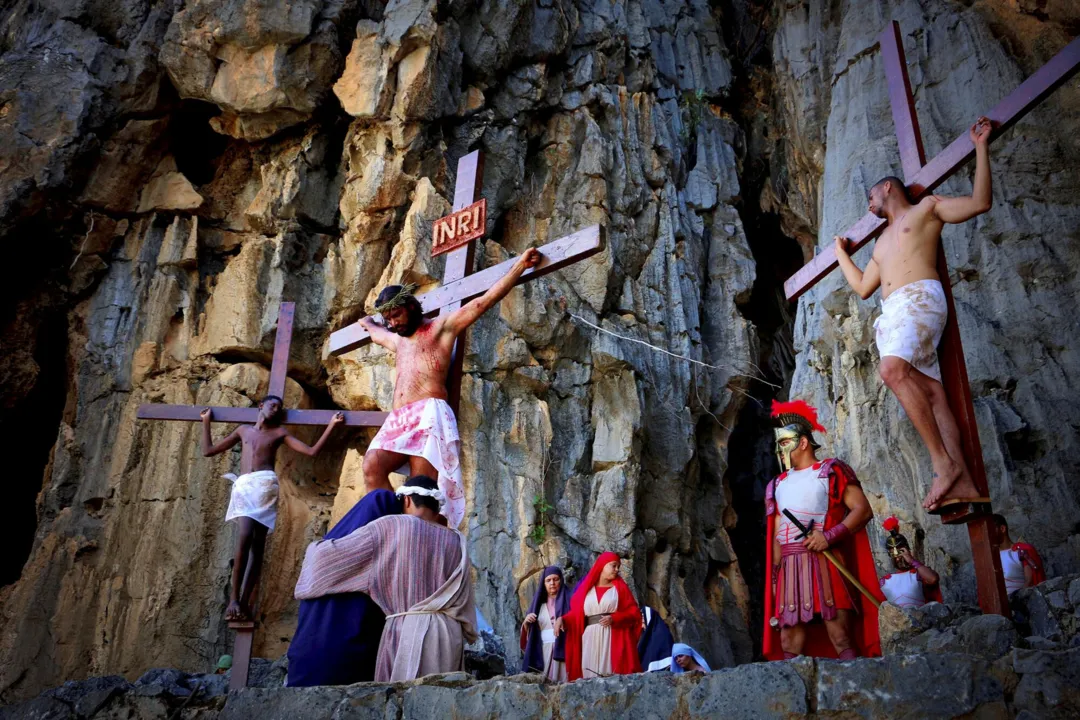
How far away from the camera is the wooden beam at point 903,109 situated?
15.5ft

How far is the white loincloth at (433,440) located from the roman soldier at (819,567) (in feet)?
5.92

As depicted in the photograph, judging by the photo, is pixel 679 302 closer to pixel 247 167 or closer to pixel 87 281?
pixel 247 167

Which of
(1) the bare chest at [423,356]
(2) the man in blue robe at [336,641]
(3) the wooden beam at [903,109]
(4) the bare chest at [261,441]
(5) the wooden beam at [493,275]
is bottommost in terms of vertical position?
(2) the man in blue robe at [336,641]

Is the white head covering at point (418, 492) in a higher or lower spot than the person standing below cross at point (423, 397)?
lower

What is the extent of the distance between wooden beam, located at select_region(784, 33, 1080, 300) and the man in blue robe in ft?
10.1

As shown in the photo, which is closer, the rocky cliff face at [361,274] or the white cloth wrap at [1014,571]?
the white cloth wrap at [1014,571]

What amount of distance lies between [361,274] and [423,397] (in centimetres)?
695

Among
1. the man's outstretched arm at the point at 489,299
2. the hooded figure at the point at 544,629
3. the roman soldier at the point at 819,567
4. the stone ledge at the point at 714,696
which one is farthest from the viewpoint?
the hooded figure at the point at 544,629

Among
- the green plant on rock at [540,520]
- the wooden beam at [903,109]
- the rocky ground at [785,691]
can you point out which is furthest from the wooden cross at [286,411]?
the green plant on rock at [540,520]

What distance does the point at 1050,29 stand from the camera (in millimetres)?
8188

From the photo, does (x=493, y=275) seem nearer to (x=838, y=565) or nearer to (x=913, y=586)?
(x=838, y=565)

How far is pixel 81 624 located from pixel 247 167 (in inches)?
261

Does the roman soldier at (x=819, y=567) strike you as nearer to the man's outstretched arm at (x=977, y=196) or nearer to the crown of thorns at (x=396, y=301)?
the man's outstretched arm at (x=977, y=196)

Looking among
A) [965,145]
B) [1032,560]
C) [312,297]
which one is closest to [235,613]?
[1032,560]
